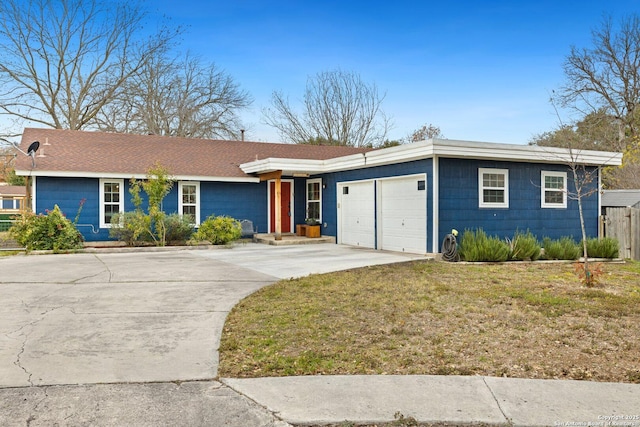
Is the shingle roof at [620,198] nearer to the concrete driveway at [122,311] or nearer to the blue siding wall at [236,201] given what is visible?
the concrete driveway at [122,311]

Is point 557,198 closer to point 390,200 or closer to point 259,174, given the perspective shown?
point 390,200

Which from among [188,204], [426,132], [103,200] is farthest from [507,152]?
[426,132]

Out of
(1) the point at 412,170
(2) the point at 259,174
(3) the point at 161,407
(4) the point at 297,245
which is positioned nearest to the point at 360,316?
(3) the point at 161,407

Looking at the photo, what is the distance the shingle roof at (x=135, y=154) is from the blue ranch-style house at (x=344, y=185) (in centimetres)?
4

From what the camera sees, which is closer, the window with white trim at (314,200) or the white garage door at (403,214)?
the white garage door at (403,214)

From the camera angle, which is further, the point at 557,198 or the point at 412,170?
the point at 557,198

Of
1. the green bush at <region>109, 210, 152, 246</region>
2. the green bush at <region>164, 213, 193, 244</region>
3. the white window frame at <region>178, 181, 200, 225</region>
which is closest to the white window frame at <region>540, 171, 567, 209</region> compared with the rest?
the green bush at <region>164, 213, 193, 244</region>

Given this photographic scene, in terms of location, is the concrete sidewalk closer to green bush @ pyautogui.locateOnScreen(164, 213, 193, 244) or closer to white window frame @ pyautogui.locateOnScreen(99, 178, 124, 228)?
green bush @ pyautogui.locateOnScreen(164, 213, 193, 244)

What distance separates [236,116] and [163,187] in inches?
819

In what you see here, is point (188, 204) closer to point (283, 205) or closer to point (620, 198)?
point (283, 205)

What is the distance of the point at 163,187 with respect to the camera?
15.5 m

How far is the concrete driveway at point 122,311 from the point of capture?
4430 millimetres

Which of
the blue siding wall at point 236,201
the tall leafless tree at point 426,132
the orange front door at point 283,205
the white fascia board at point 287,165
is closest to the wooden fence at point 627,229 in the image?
the white fascia board at point 287,165

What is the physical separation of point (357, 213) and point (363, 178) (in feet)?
4.10
